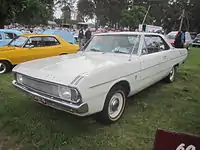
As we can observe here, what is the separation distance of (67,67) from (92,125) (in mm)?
1062

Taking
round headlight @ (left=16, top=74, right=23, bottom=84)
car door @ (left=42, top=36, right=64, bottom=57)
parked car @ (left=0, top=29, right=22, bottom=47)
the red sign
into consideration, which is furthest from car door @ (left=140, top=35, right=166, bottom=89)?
parked car @ (left=0, top=29, right=22, bottom=47)

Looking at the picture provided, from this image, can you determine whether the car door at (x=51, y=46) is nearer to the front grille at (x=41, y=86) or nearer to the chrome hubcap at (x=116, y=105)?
the front grille at (x=41, y=86)

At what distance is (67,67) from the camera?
3.82 metres

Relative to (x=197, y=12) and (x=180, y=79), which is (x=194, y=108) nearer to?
(x=180, y=79)

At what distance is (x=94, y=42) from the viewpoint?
5.38 m

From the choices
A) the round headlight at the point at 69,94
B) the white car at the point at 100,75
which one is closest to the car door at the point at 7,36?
the white car at the point at 100,75

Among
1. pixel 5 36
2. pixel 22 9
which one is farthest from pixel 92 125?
pixel 22 9

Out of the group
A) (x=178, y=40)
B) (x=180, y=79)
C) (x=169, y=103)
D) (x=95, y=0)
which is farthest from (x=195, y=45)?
(x=95, y=0)

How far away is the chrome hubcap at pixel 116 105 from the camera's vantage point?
3940 mm

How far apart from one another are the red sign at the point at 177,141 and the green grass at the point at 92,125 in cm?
156

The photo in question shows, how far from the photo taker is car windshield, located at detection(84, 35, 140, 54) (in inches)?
188

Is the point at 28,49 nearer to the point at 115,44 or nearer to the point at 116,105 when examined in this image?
the point at 115,44

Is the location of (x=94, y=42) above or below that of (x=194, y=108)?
above

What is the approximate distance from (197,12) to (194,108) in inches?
2042
